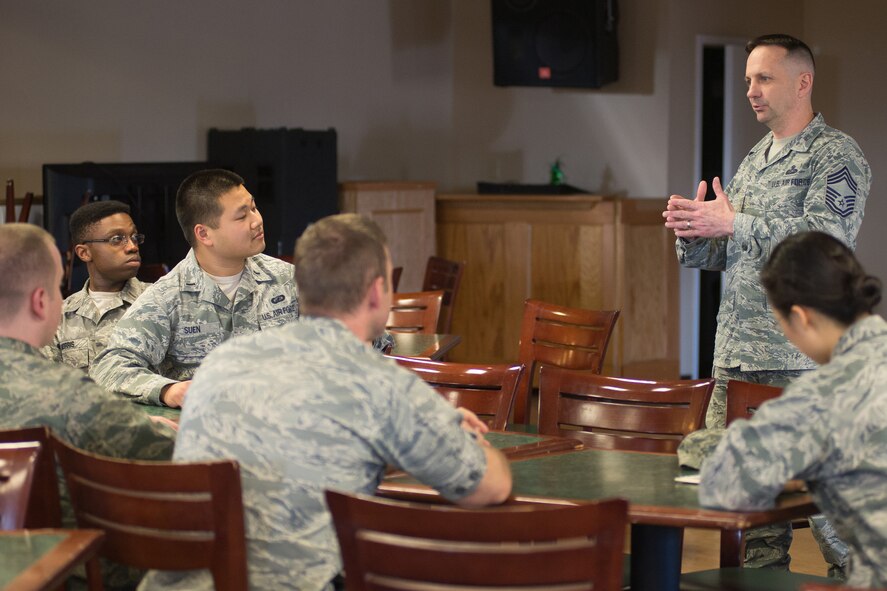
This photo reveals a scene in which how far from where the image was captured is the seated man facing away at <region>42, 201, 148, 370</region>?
4070mm

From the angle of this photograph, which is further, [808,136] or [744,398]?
[808,136]

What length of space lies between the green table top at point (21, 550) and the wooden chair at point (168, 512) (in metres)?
0.18

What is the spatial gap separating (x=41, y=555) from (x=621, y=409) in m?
1.63

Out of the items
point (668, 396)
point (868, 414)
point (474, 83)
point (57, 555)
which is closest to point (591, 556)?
point (868, 414)

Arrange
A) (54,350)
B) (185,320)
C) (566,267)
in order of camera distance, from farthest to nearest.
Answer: (566,267)
(54,350)
(185,320)

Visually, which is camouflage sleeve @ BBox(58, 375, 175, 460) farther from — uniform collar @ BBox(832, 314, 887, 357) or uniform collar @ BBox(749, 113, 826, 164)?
uniform collar @ BBox(749, 113, 826, 164)

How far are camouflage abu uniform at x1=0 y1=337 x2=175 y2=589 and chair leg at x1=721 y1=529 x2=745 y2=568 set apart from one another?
4.80 ft

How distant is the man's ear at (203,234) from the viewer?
380 centimetres

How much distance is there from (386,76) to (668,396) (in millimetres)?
6031

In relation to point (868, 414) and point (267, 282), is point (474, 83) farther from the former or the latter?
point (868, 414)

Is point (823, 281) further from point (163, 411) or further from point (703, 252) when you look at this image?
point (163, 411)

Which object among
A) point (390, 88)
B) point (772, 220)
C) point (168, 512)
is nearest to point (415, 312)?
point (772, 220)

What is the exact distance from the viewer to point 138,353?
355 cm

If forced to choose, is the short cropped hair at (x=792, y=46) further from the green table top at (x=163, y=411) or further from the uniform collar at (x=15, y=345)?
the uniform collar at (x=15, y=345)
